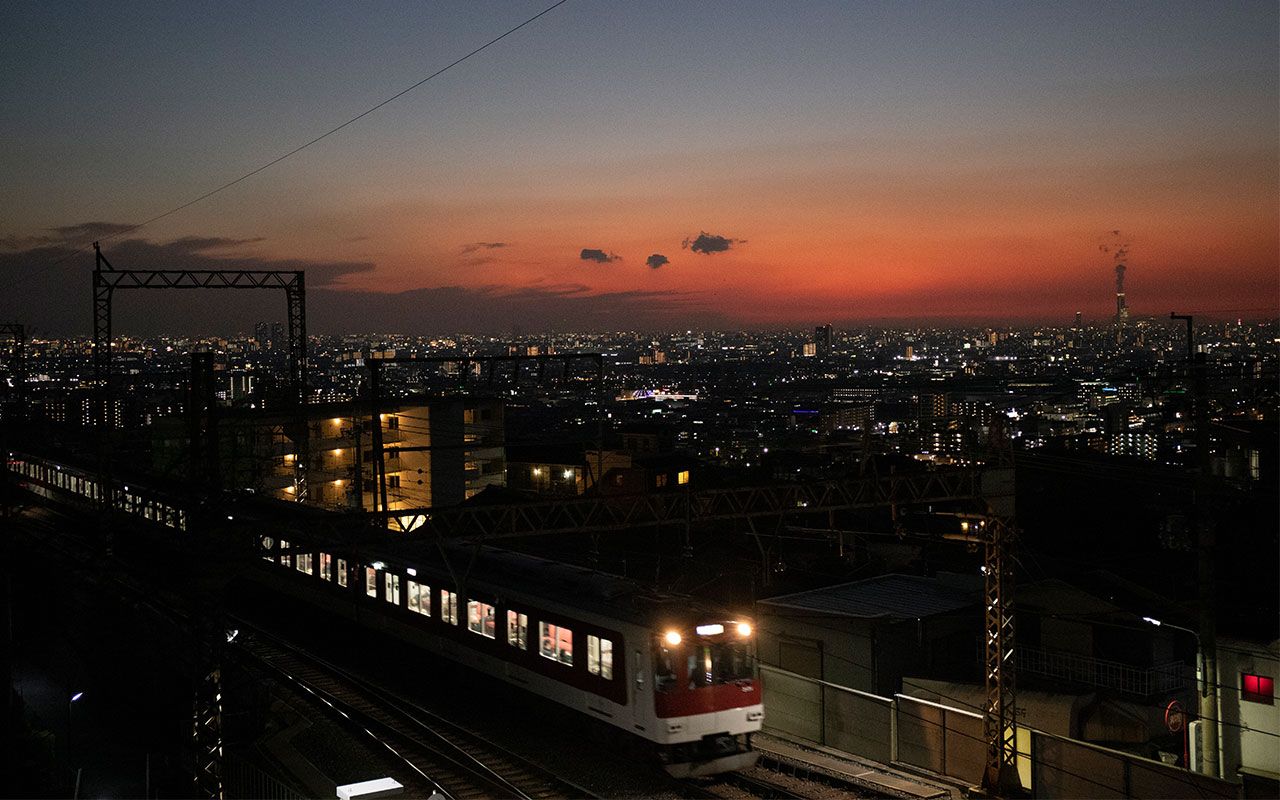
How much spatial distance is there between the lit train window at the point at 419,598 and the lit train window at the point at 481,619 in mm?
1044

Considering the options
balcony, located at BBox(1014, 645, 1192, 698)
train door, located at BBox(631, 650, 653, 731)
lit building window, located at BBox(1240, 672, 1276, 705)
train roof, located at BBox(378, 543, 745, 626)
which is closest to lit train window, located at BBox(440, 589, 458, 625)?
train roof, located at BBox(378, 543, 745, 626)

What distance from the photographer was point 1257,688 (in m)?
11.3

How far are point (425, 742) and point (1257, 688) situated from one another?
934 centimetres

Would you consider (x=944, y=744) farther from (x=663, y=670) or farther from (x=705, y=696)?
(x=663, y=670)

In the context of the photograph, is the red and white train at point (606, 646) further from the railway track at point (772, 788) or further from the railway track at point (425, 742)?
the railway track at point (425, 742)

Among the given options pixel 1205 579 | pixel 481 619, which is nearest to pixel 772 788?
pixel 481 619

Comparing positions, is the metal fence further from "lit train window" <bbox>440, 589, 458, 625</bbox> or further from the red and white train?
"lit train window" <bbox>440, 589, 458, 625</bbox>

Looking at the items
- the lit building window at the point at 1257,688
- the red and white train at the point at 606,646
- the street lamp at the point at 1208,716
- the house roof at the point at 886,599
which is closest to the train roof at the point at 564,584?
the red and white train at the point at 606,646

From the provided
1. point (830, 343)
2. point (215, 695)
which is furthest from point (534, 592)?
point (830, 343)

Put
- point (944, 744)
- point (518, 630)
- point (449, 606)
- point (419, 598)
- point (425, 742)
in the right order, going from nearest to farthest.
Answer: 1. point (944, 744)
2. point (425, 742)
3. point (518, 630)
4. point (449, 606)
5. point (419, 598)

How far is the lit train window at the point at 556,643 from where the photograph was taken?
1066cm

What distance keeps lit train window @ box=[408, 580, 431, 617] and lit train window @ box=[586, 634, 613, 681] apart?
3.49m

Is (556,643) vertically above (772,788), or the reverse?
(556,643)

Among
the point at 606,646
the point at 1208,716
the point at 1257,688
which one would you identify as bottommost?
the point at 1208,716
